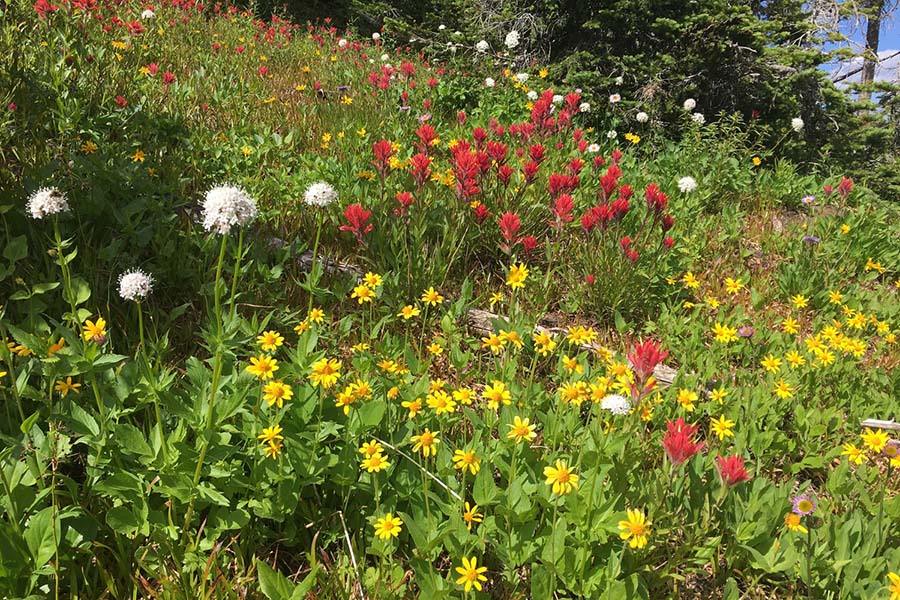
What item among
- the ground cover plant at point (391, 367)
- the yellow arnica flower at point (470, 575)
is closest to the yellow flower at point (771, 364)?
the ground cover plant at point (391, 367)

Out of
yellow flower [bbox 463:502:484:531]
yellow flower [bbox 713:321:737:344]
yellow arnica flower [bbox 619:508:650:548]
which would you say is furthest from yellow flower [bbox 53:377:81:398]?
yellow flower [bbox 713:321:737:344]

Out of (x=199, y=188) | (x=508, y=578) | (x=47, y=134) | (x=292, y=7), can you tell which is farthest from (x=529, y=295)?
(x=292, y=7)

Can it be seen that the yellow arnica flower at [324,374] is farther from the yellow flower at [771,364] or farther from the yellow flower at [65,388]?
the yellow flower at [771,364]

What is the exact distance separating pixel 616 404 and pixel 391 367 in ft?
2.87

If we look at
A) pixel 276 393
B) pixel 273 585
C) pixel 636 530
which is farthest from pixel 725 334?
pixel 273 585

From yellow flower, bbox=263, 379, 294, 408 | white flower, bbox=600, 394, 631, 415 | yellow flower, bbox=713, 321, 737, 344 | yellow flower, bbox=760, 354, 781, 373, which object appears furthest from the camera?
yellow flower, bbox=713, 321, 737, 344

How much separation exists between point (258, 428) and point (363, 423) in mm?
340

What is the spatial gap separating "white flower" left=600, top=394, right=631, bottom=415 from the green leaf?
47.3 inches

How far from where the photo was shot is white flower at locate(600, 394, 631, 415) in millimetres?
1947

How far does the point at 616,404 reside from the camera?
1.96 metres

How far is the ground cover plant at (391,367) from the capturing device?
1624 mm

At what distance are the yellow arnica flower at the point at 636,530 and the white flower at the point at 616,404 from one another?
0.46 metres

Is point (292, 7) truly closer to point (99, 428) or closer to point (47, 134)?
point (47, 134)

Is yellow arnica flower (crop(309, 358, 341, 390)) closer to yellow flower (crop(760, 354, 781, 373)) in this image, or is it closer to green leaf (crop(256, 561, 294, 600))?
green leaf (crop(256, 561, 294, 600))
